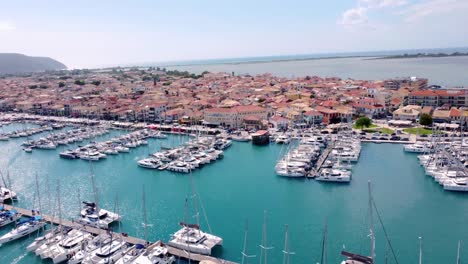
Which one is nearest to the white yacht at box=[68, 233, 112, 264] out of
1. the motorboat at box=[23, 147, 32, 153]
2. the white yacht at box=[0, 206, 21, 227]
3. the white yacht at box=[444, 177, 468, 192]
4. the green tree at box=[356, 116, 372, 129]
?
the white yacht at box=[0, 206, 21, 227]

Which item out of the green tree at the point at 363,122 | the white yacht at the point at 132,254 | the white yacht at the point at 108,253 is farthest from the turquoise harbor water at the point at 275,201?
the green tree at the point at 363,122

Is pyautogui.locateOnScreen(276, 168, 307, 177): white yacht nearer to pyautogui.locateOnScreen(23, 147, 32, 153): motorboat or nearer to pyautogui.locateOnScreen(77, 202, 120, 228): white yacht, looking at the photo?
pyautogui.locateOnScreen(77, 202, 120, 228): white yacht

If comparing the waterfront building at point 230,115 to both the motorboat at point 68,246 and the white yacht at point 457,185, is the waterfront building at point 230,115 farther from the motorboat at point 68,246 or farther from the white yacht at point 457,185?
the motorboat at point 68,246

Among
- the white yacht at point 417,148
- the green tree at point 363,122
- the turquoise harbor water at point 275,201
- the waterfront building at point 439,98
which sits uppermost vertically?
the waterfront building at point 439,98

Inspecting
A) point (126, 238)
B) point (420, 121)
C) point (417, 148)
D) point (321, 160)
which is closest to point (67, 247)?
point (126, 238)

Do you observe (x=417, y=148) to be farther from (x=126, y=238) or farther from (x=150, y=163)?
(x=126, y=238)

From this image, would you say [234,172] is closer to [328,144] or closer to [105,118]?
[328,144]

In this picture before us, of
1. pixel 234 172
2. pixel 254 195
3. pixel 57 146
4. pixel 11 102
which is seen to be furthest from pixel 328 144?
pixel 11 102
